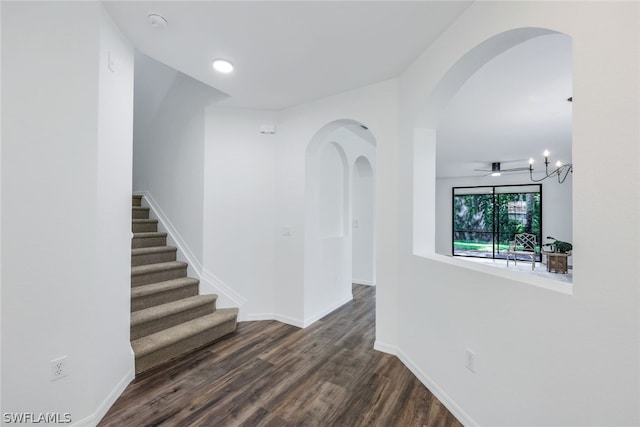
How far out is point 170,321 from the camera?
264cm

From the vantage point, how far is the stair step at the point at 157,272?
9.23ft

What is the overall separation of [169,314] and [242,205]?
1.42m

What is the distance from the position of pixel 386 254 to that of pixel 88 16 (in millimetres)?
2847

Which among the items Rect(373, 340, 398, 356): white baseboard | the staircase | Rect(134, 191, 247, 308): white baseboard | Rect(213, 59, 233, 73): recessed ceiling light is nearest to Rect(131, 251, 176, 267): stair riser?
the staircase

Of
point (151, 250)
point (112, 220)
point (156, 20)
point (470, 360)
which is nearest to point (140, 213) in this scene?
point (151, 250)

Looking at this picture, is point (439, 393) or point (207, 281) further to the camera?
point (207, 281)

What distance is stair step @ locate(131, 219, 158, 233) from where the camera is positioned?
3.63 meters

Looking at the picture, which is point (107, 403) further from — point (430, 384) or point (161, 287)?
point (430, 384)

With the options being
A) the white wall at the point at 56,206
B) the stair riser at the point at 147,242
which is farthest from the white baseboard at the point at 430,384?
the stair riser at the point at 147,242

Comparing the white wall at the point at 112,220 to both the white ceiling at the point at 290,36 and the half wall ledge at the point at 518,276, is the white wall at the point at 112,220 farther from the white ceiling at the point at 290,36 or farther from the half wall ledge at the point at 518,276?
the half wall ledge at the point at 518,276

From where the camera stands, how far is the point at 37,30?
150cm

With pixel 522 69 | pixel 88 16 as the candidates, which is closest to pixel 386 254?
pixel 522 69

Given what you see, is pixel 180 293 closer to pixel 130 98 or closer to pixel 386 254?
pixel 130 98

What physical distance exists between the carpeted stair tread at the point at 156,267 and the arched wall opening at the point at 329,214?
1.57 meters
